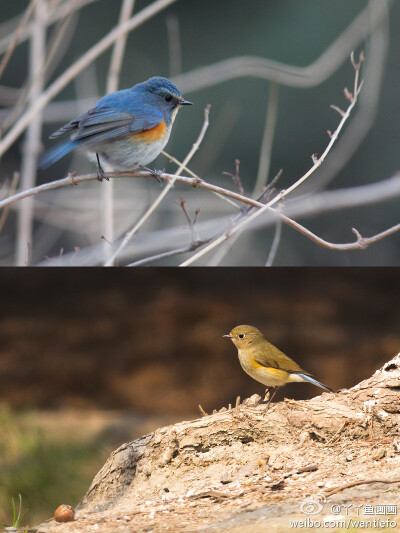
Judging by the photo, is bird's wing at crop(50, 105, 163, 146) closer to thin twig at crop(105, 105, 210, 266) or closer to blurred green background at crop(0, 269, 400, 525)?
thin twig at crop(105, 105, 210, 266)

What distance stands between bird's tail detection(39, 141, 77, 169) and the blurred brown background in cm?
89

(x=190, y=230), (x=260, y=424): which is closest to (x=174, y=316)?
(x=190, y=230)

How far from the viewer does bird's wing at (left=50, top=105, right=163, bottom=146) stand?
10.7 ft

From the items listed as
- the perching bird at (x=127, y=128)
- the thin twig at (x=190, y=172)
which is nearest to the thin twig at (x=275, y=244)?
the thin twig at (x=190, y=172)

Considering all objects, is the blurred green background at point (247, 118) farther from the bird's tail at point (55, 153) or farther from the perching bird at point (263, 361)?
the perching bird at point (263, 361)

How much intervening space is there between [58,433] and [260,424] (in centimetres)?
168

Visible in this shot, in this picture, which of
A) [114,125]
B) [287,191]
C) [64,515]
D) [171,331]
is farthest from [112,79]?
[64,515]

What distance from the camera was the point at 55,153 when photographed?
3371 mm

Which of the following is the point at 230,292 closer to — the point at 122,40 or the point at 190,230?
the point at 190,230

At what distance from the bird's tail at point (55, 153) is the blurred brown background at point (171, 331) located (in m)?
0.89

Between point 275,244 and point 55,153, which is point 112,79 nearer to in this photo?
point 55,153

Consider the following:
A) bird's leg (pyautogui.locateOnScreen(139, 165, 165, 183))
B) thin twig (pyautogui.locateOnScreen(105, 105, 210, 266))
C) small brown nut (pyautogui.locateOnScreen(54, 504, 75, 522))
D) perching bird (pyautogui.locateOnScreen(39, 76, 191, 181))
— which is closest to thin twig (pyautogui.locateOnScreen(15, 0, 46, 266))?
perching bird (pyautogui.locateOnScreen(39, 76, 191, 181))

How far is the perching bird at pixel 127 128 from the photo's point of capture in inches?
129

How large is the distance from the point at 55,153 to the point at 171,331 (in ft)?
5.06
